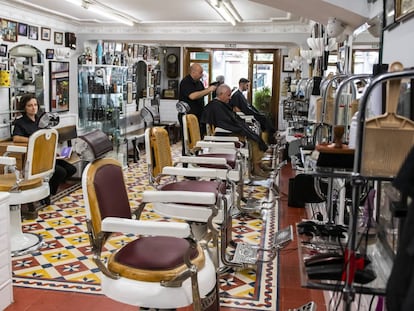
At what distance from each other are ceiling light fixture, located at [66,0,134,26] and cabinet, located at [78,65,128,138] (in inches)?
32.4

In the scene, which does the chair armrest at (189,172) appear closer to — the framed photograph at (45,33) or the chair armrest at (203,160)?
the chair armrest at (203,160)

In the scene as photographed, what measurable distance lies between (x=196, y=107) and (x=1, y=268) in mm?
3873

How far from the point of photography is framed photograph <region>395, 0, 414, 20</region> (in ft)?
6.75

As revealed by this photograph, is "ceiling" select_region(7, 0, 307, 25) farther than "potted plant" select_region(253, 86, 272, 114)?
No

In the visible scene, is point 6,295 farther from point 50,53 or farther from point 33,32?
point 50,53

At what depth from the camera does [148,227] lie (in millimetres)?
2049

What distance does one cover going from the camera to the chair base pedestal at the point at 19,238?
4.00 metres

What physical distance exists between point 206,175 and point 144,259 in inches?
48.7

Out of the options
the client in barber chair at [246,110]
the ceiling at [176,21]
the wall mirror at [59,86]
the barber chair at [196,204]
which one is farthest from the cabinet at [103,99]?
the barber chair at [196,204]

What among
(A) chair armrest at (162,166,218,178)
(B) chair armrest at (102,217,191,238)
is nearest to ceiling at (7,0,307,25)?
(A) chair armrest at (162,166,218,178)

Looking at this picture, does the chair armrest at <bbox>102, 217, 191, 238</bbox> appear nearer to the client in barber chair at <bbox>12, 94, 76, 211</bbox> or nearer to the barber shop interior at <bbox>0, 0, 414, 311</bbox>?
the barber shop interior at <bbox>0, 0, 414, 311</bbox>

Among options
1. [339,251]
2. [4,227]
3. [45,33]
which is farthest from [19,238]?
[45,33]

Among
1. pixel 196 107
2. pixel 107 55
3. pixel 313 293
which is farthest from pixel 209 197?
pixel 107 55

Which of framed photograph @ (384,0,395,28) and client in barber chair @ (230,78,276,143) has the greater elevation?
framed photograph @ (384,0,395,28)
